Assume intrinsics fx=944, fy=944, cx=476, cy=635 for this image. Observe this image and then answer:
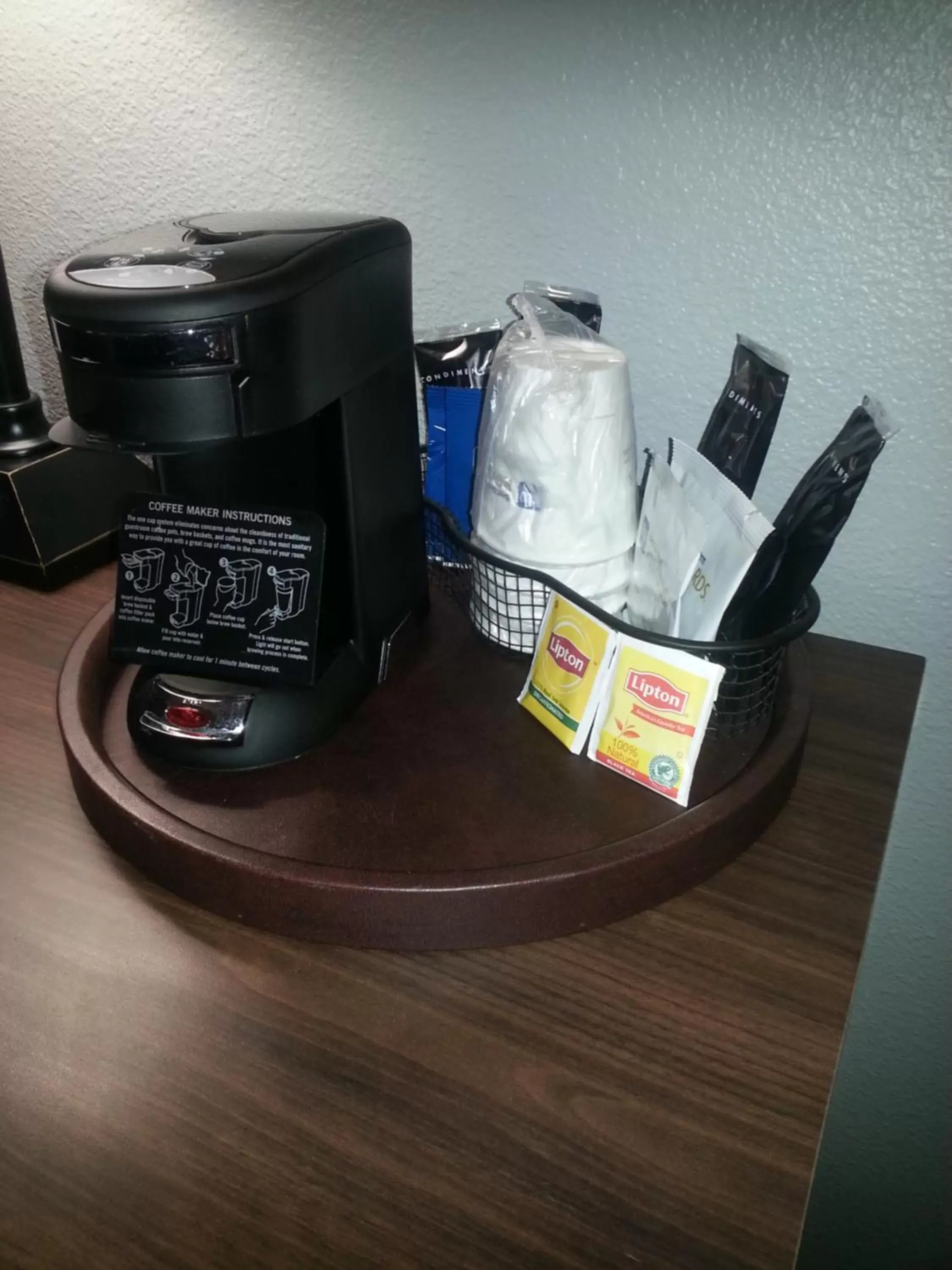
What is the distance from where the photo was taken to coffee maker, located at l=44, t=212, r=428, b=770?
49cm

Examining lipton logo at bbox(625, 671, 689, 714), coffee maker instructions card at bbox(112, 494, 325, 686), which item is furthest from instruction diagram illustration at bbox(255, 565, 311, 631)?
lipton logo at bbox(625, 671, 689, 714)

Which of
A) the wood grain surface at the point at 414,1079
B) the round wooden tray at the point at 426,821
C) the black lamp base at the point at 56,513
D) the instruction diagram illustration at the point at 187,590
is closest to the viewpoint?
the wood grain surface at the point at 414,1079

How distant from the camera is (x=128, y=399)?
1.64 ft

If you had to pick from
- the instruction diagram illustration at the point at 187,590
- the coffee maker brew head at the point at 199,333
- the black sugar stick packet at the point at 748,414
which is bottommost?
the instruction diagram illustration at the point at 187,590

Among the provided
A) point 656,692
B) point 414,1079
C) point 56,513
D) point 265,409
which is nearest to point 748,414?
point 656,692

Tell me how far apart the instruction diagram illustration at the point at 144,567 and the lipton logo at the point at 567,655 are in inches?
10.5

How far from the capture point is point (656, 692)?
58cm

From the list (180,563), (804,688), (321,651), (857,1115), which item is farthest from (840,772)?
(857,1115)

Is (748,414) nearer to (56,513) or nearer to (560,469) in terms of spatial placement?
(560,469)

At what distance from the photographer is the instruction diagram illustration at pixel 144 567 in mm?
630

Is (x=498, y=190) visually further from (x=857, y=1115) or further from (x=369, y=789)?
(x=857, y=1115)

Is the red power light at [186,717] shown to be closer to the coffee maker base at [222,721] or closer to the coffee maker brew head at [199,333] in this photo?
the coffee maker base at [222,721]

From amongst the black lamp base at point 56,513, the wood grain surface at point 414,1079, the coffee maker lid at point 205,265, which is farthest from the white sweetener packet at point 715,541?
the black lamp base at point 56,513

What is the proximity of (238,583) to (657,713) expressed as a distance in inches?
11.1
